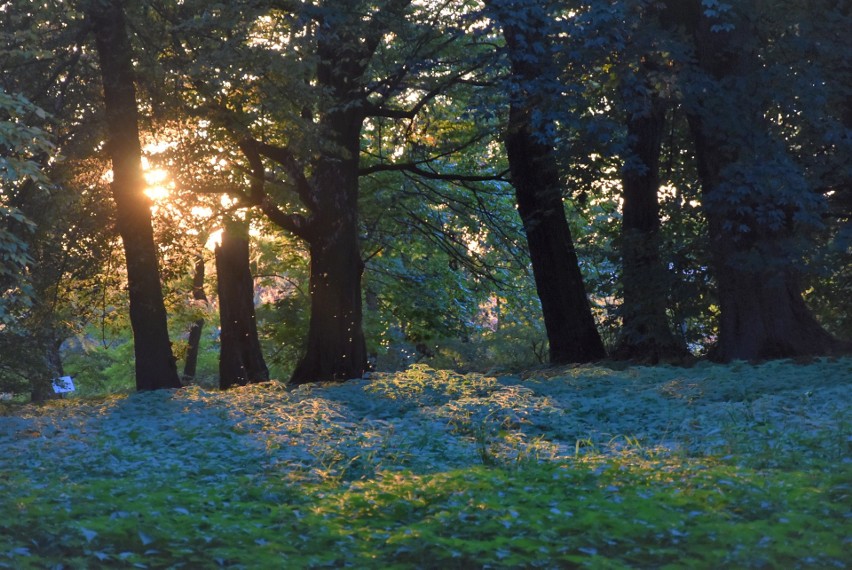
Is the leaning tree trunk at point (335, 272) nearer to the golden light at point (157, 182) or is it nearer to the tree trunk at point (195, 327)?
the golden light at point (157, 182)

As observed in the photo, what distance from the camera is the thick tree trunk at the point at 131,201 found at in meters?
17.6

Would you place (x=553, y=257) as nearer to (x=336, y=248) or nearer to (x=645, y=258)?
(x=645, y=258)

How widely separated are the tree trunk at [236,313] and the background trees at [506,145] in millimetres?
2106

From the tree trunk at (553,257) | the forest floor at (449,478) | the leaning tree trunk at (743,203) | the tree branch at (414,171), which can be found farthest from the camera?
the tree branch at (414,171)

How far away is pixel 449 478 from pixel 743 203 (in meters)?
9.53

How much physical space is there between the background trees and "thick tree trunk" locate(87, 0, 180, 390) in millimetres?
76

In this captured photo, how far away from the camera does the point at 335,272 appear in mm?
20641

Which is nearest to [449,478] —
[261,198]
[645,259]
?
[645,259]

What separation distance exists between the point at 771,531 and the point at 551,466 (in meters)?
2.64

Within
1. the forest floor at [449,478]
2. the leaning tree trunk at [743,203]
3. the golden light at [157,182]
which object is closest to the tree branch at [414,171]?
the golden light at [157,182]

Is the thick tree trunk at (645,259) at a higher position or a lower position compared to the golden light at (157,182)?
lower

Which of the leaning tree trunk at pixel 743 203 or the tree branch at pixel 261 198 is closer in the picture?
the leaning tree trunk at pixel 743 203

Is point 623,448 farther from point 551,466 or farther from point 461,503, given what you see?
point 461,503

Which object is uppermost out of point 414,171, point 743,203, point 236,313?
point 414,171
